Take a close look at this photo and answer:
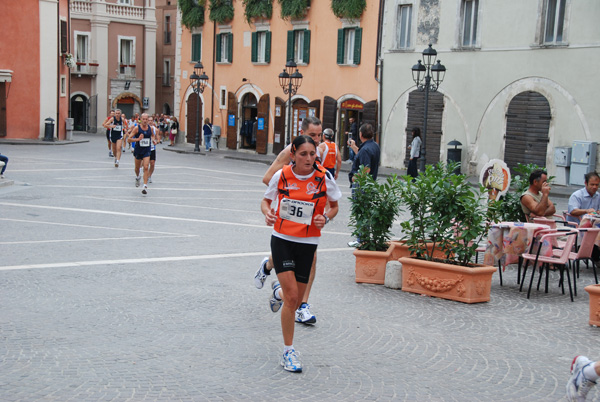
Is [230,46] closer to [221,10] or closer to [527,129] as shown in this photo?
[221,10]

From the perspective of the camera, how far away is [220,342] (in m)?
6.94

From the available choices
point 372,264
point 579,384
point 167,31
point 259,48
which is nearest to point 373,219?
point 372,264

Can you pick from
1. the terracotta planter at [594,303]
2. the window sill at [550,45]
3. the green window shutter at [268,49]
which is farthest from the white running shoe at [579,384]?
the green window shutter at [268,49]

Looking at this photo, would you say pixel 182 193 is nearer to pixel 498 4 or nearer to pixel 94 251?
pixel 94 251

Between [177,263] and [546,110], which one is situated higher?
[546,110]

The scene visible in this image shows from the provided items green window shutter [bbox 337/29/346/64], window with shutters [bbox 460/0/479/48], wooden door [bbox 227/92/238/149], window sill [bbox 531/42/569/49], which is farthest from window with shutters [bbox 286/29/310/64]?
window sill [bbox 531/42/569/49]

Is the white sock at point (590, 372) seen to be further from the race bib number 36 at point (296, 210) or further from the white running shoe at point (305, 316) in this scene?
the white running shoe at point (305, 316)

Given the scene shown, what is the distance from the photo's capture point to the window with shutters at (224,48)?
42.0 m

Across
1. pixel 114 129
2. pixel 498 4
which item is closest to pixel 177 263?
pixel 114 129

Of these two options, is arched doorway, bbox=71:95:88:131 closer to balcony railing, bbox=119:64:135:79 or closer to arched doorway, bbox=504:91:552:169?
balcony railing, bbox=119:64:135:79

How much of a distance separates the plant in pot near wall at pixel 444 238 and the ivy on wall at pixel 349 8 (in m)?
24.7

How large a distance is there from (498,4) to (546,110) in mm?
4059

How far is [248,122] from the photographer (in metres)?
41.3

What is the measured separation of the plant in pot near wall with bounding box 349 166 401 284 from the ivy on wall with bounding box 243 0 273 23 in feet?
97.7
